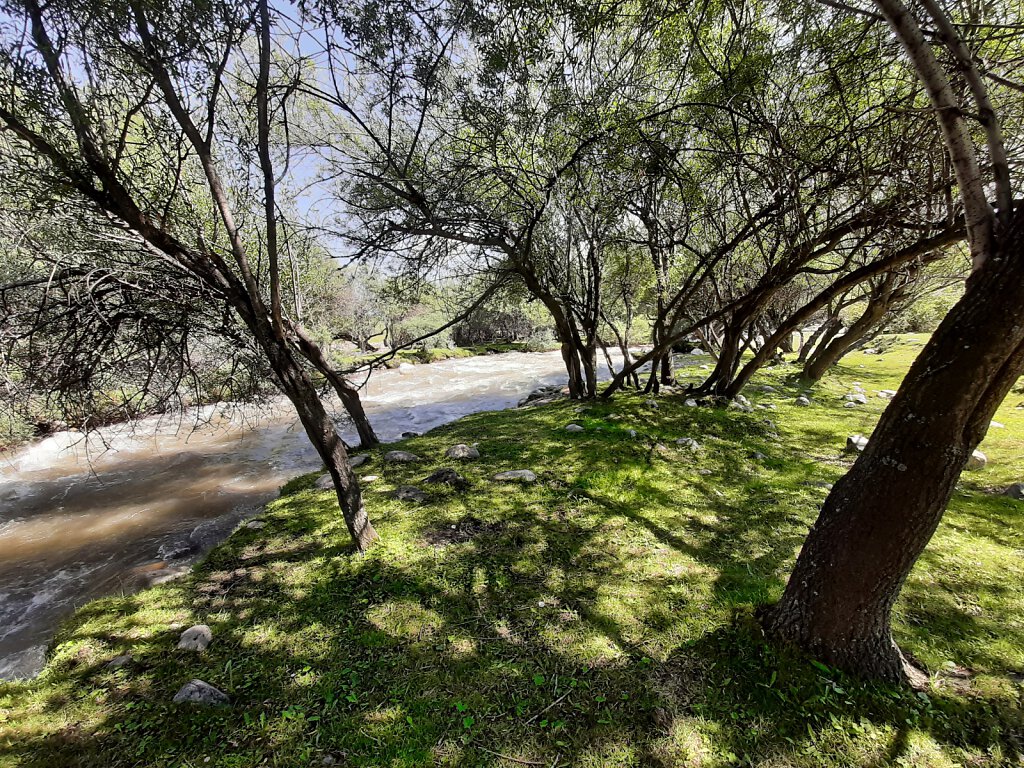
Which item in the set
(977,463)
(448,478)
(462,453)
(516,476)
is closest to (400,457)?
(462,453)

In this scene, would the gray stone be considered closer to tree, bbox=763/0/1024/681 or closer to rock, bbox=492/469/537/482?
rock, bbox=492/469/537/482

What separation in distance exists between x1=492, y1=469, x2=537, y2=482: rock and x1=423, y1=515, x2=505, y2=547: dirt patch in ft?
3.17

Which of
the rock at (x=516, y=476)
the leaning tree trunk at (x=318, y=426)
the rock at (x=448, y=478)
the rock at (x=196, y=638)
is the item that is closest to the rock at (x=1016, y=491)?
the rock at (x=516, y=476)

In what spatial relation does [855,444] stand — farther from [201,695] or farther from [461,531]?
[201,695]

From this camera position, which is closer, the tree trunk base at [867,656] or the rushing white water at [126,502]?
the tree trunk base at [867,656]

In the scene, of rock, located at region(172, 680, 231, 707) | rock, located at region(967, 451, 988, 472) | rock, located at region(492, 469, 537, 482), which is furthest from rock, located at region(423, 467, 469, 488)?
rock, located at region(967, 451, 988, 472)

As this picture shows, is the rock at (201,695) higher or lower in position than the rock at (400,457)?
lower

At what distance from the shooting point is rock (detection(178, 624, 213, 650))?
110 inches

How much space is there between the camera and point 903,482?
1.95m

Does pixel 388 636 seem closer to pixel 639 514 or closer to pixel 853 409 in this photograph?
pixel 639 514

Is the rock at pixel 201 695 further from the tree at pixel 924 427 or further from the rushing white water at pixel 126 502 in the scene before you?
the tree at pixel 924 427

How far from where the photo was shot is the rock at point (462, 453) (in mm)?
6266

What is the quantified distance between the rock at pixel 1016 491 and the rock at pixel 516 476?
481 centimetres

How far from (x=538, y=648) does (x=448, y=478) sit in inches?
115
